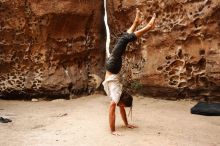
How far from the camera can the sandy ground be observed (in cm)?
440

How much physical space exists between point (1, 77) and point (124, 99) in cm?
449

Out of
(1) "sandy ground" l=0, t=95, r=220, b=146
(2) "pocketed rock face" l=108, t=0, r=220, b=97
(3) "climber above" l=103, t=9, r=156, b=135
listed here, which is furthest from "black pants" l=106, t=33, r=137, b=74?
(2) "pocketed rock face" l=108, t=0, r=220, b=97

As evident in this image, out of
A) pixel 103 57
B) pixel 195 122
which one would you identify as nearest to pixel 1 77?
pixel 103 57

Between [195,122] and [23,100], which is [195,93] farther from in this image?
[23,100]

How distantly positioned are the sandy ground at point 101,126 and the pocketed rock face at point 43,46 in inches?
35.7

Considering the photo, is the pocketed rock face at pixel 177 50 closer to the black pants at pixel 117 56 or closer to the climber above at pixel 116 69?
the climber above at pixel 116 69

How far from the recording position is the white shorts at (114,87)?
470cm

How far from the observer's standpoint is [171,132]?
15.6 feet

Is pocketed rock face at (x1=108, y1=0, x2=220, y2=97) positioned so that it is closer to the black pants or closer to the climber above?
the climber above

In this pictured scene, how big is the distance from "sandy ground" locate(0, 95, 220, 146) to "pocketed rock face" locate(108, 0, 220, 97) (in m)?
0.39

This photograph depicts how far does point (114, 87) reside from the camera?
15.5 feet

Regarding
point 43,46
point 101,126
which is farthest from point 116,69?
point 43,46

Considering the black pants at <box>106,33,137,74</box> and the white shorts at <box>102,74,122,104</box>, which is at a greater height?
the black pants at <box>106,33,137,74</box>

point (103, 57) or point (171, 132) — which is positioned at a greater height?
point (103, 57)
